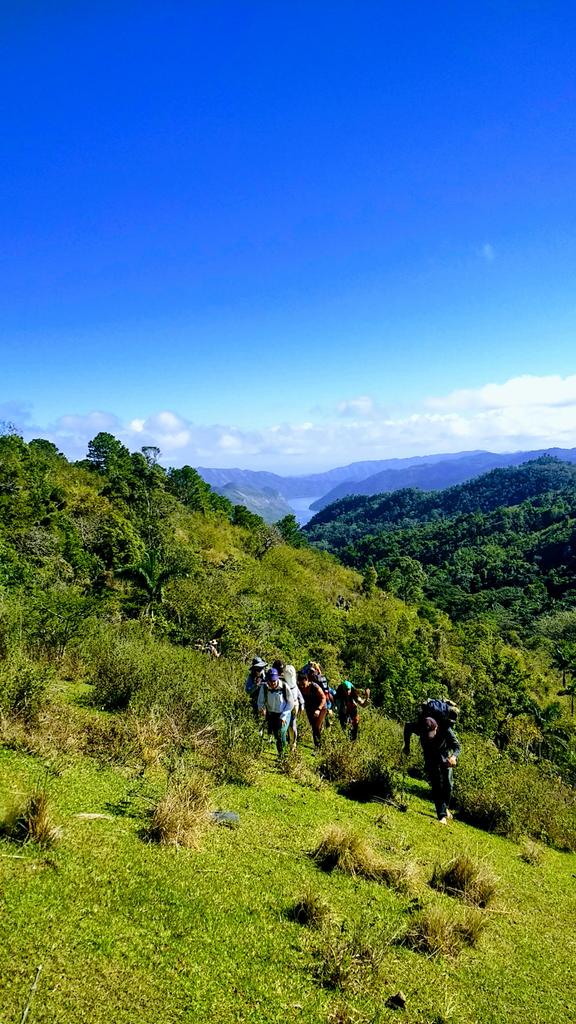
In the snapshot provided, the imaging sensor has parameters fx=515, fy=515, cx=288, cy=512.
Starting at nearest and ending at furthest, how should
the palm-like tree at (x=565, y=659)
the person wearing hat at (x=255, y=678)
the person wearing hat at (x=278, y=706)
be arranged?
1. the person wearing hat at (x=278, y=706)
2. the person wearing hat at (x=255, y=678)
3. the palm-like tree at (x=565, y=659)

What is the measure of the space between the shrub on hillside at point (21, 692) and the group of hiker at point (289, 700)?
11.1ft

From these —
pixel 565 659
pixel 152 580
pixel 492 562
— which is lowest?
pixel 565 659

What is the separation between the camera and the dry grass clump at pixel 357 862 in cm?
486

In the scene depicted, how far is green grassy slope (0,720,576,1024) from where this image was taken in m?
2.94

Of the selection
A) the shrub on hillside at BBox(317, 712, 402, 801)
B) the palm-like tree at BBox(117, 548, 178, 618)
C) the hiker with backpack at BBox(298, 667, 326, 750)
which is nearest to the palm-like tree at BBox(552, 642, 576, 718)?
the palm-like tree at BBox(117, 548, 178, 618)

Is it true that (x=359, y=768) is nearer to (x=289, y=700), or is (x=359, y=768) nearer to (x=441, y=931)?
(x=289, y=700)

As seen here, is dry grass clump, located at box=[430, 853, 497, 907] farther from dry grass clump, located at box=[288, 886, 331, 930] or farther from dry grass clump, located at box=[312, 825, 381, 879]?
dry grass clump, located at box=[288, 886, 331, 930]

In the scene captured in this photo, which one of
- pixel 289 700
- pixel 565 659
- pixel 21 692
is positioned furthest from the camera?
pixel 565 659

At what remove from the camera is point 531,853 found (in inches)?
270

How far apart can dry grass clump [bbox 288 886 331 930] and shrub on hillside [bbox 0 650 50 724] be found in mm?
3789

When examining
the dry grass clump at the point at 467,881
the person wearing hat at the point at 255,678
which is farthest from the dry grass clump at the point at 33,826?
the person wearing hat at the point at 255,678

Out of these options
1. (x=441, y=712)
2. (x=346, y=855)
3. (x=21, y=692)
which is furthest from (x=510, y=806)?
(x=21, y=692)

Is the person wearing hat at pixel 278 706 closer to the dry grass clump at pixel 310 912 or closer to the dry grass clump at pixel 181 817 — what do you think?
the dry grass clump at pixel 181 817

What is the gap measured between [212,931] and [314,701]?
6.10 metres
